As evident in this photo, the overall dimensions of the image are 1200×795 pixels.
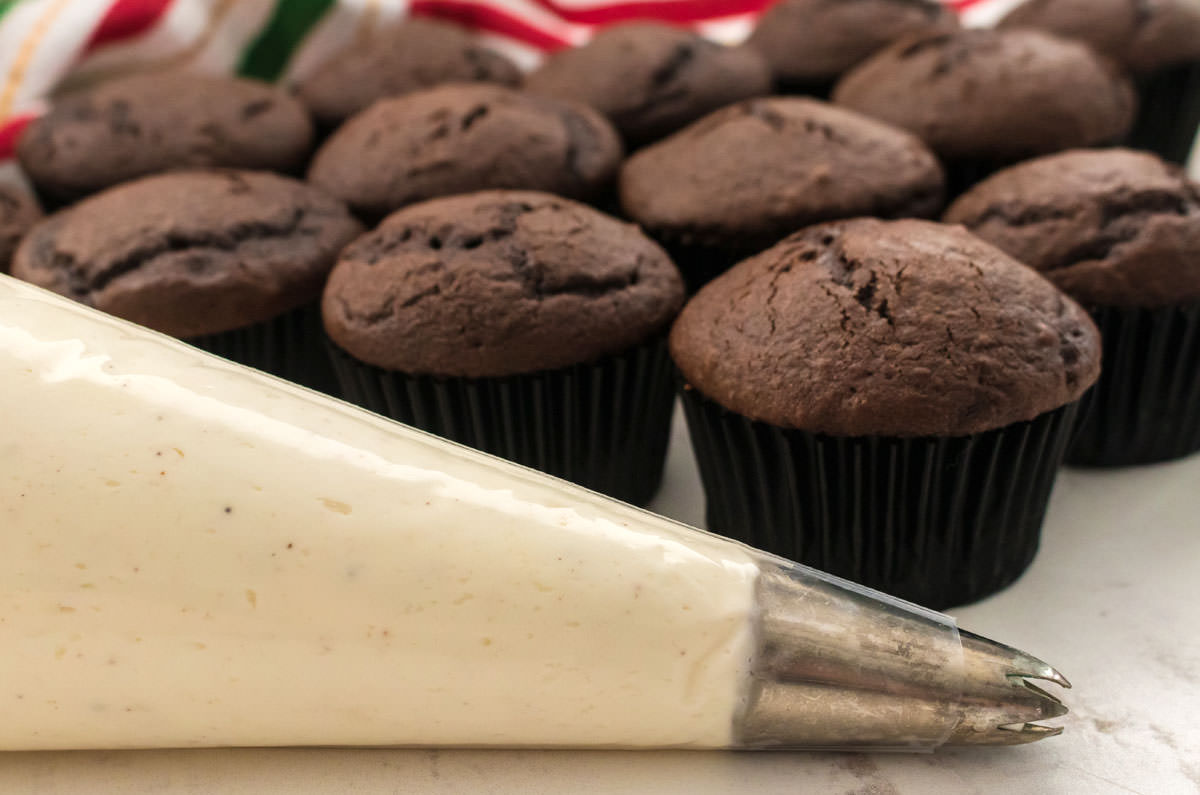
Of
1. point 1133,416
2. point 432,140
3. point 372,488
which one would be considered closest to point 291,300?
point 432,140

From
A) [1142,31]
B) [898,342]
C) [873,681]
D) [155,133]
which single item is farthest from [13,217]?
[1142,31]

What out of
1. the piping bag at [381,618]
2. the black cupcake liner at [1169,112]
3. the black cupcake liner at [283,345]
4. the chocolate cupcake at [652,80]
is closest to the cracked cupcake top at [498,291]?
the black cupcake liner at [283,345]

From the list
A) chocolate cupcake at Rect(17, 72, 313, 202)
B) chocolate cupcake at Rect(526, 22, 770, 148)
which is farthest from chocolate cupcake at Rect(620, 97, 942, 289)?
chocolate cupcake at Rect(17, 72, 313, 202)

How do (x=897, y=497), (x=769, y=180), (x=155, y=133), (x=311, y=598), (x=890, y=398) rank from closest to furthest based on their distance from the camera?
(x=311, y=598), (x=890, y=398), (x=897, y=497), (x=769, y=180), (x=155, y=133)

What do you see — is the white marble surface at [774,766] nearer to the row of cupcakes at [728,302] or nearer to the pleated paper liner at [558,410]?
the row of cupcakes at [728,302]

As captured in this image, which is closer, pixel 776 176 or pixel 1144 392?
pixel 1144 392

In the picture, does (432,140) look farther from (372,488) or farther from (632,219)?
(372,488)

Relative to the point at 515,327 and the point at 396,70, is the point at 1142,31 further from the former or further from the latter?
the point at 515,327
